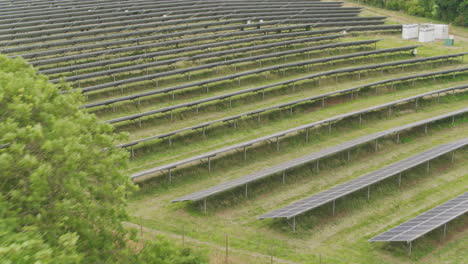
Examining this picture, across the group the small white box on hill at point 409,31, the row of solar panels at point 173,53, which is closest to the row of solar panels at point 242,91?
the row of solar panels at point 173,53

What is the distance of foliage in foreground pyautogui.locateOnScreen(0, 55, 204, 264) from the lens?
12.6m

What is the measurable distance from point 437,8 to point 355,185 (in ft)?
204

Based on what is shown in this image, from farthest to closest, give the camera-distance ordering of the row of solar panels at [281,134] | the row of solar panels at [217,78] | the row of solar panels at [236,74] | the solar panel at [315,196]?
the row of solar panels at [236,74], the row of solar panels at [217,78], the row of solar panels at [281,134], the solar panel at [315,196]

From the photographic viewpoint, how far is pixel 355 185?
27.2 metres

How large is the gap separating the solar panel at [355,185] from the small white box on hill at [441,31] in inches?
1563

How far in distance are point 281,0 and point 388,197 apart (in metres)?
64.2

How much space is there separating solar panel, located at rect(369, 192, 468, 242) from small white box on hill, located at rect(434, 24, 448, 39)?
48.8 m

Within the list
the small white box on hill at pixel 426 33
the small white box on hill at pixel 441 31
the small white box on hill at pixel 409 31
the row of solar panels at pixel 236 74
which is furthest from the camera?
the small white box on hill at pixel 441 31

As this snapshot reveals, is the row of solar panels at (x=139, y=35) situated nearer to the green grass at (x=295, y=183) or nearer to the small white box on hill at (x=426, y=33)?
the small white box on hill at (x=426, y=33)

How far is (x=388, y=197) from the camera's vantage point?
93.1ft

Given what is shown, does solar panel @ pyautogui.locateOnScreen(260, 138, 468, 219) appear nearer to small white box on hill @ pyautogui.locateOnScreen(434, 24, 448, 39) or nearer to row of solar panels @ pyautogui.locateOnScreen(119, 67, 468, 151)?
row of solar panels @ pyautogui.locateOnScreen(119, 67, 468, 151)

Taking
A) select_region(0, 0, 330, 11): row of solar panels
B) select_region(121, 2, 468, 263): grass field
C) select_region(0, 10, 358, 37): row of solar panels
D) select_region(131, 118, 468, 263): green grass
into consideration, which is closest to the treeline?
select_region(0, 10, 358, 37): row of solar panels

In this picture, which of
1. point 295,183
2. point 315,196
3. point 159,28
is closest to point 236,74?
point 295,183

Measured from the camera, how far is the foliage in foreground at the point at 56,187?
497 inches
